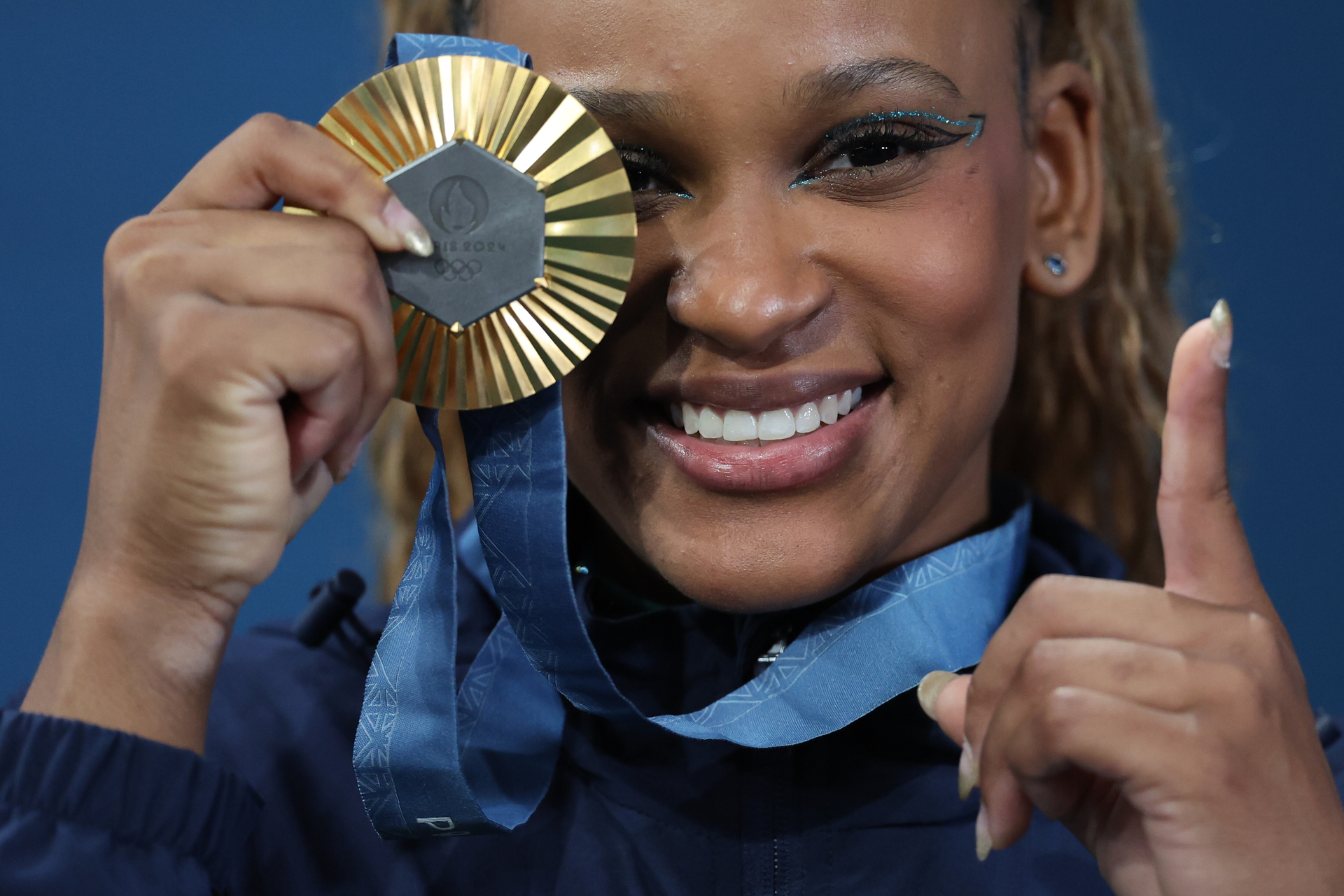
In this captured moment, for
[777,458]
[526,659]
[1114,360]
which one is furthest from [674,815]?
[1114,360]

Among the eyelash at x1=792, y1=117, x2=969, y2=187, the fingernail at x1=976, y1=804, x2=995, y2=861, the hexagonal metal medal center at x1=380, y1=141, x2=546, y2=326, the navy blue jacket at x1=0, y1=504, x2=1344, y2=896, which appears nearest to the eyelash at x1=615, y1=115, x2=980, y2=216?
the eyelash at x1=792, y1=117, x2=969, y2=187

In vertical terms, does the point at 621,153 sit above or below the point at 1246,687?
above

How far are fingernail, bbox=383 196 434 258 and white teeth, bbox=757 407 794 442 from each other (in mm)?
300

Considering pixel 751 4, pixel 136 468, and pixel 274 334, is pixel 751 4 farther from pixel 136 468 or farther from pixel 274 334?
pixel 136 468

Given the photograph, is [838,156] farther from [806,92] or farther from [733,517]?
[733,517]

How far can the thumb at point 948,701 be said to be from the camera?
2.82 feet

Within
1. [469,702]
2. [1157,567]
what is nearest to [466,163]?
[469,702]

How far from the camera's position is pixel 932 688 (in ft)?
2.93

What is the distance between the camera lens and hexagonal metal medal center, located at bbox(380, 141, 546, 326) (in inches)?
36.0

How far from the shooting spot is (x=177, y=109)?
2061 mm

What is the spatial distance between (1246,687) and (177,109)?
1.81 meters

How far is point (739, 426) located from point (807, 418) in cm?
5

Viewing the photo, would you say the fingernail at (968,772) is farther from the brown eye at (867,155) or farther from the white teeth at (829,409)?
the brown eye at (867,155)

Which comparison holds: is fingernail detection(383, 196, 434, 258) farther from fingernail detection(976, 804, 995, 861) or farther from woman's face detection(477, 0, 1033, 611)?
fingernail detection(976, 804, 995, 861)
